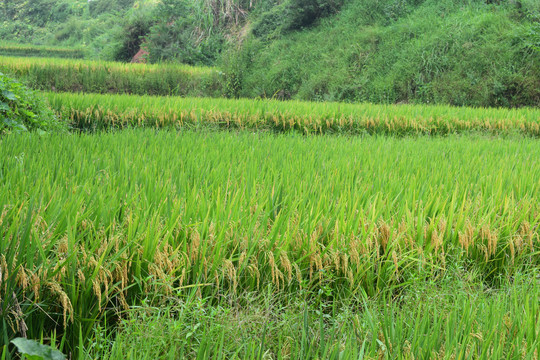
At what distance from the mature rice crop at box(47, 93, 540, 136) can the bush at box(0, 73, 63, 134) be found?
952 millimetres

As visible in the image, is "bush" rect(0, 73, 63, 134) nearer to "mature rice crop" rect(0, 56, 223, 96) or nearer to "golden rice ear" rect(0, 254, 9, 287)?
"golden rice ear" rect(0, 254, 9, 287)

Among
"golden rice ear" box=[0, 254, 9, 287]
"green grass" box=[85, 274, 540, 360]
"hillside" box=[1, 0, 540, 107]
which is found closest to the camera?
"green grass" box=[85, 274, 540, 360]

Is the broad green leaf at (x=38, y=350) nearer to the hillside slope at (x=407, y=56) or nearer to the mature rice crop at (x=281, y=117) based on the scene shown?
the mature rice crop at (x=281, y=117)

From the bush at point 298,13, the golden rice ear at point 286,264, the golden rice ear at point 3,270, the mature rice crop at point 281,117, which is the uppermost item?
the bush at point 298,13

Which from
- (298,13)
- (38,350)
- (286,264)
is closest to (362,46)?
(298,13)

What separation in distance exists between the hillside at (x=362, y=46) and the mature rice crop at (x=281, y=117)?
3.36m

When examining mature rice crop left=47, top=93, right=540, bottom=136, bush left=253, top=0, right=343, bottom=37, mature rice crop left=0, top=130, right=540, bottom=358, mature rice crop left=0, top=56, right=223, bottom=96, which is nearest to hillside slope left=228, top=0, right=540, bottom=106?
bush left=253, top=0, right=343, bottom=37

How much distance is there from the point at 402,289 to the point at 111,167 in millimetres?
1716

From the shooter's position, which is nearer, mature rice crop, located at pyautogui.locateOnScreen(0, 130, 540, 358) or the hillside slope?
mature rice crop, located at pyautogui.locateOnScreen(0, 130, 540, 358)

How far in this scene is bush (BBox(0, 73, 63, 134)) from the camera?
3.82 metres

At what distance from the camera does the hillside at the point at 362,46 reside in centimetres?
931

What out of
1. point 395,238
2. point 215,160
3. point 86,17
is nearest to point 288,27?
point 215,160

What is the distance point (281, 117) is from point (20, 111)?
3.06 meters

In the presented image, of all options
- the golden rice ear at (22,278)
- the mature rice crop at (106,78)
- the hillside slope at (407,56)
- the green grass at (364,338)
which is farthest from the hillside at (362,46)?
the golden rice ear at (22,278)
